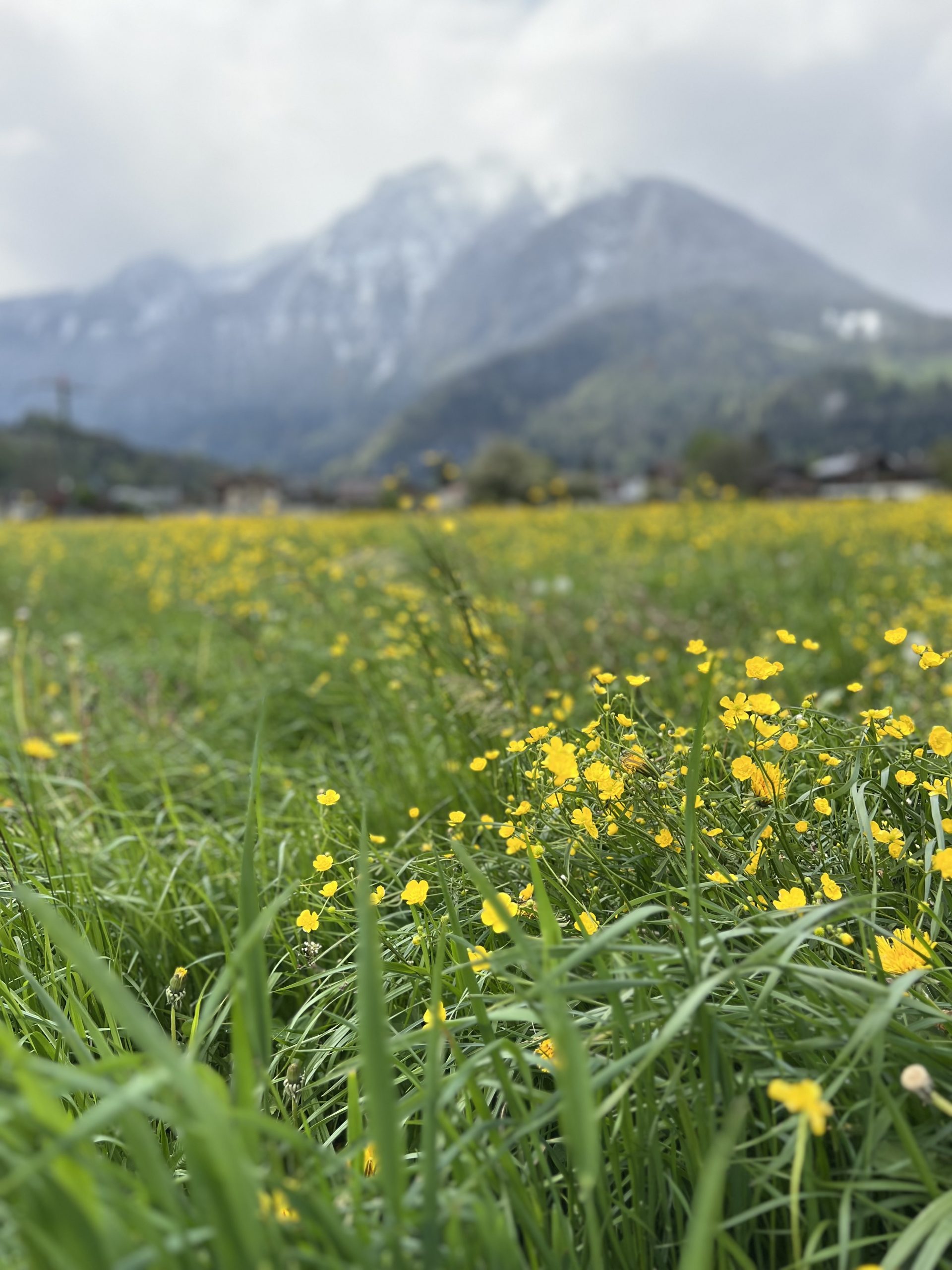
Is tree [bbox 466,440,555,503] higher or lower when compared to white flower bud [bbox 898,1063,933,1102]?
higher

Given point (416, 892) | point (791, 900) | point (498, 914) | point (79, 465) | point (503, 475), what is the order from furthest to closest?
point (79, 465) → point (503, 475) → point (416, 892) → point (791, 900) → point (498, 914)

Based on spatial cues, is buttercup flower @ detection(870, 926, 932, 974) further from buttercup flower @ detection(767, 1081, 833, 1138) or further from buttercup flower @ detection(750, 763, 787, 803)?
buttercup flower @ detection(767, 1081, 833, 1138)

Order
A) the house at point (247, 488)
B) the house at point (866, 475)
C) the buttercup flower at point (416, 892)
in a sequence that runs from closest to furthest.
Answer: the buttercup flower at point (416, 892)
the house at point (866, 475)
the house at point (247, 488)

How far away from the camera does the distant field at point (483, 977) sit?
30.4 inches

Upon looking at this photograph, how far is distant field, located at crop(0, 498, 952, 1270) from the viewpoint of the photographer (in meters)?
0.77

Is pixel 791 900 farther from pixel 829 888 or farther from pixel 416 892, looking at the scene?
pixel 416 892

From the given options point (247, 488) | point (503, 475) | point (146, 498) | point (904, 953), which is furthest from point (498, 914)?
point (146, 498)

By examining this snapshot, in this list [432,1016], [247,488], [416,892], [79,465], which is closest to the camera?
[432,1016]

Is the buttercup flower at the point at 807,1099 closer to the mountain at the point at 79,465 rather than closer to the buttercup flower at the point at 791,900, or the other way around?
the buttercup flower at the point at 791,900

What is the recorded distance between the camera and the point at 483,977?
1535 millimetres

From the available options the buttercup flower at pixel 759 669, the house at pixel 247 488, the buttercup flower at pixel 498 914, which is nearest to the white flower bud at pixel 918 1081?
the buttercup flower at pixel 498 914

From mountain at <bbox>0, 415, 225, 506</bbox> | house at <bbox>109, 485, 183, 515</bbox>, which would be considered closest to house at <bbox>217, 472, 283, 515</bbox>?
mountain at <bbox>0, 415, 225, 506</bbox>

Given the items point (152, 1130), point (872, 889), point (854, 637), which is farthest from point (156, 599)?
point (872, 889)

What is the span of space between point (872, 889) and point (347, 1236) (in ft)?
3.43
